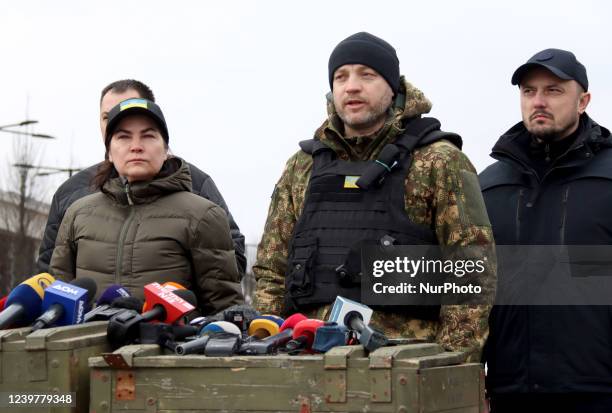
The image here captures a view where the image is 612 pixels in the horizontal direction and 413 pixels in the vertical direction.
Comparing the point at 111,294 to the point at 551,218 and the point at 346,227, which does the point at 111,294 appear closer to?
the point at 346,227

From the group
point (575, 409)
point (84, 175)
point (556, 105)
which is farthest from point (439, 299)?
point (84, 175)

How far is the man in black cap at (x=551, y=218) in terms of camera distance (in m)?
6.56

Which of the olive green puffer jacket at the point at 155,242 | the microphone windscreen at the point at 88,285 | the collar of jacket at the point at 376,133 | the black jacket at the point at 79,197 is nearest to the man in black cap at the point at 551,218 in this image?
the collar of jacket at the point at 376,133

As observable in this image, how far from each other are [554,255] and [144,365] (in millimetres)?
2674

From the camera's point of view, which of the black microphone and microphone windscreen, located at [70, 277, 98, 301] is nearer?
the black microphone

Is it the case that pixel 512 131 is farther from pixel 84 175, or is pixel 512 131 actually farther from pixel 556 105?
pixel 84 175

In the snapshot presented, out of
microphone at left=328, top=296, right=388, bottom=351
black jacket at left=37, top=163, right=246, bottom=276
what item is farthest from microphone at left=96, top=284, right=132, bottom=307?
black jacket at left=37, top=163, right=246, bottom=276

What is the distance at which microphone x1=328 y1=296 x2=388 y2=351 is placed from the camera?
15.9 feet

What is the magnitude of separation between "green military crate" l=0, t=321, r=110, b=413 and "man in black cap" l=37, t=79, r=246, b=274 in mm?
2581

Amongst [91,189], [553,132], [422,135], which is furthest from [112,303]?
[553,132]

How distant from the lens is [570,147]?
6926mm

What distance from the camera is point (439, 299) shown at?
6.14 metres

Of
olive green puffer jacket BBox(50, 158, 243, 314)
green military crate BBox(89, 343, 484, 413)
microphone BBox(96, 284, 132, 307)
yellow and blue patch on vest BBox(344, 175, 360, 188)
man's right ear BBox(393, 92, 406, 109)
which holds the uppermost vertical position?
man's right ear BBox(393, 92, 406, 109)

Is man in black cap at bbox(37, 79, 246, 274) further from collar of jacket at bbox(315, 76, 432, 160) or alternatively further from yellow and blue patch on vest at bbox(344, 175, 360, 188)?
yellow and blue patch on vest at bbox(344, 175, 360, 188)
